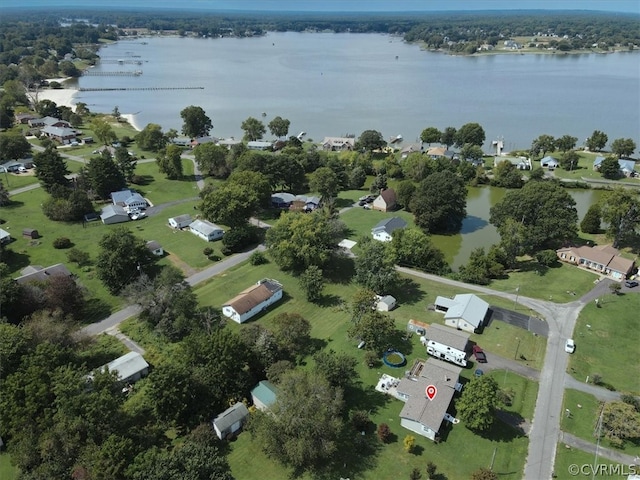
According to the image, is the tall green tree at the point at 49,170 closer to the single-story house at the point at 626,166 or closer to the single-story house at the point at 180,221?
the single-story house at the point at 180,221

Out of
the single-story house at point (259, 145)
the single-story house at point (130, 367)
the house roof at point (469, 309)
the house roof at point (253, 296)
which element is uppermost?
the house roof at point (469, 309)

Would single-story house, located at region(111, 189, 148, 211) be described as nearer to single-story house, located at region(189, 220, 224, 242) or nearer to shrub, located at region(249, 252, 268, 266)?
single-story house, located at region(189, 220, 224, 242)

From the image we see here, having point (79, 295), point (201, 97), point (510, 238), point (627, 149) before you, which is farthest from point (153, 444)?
point (201, 97)

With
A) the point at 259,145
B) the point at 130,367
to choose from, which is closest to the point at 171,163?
the point at 259,145

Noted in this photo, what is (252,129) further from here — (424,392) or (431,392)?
(431,392)

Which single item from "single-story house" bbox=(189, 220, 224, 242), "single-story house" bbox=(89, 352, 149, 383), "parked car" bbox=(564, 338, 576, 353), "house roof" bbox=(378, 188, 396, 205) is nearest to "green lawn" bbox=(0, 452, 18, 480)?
"single-story house" bbox=(89, 352, 149, 383)

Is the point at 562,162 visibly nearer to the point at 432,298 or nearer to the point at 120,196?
the point at 432,298

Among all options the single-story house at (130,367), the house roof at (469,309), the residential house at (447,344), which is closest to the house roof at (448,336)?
the residential house at (447,344)
